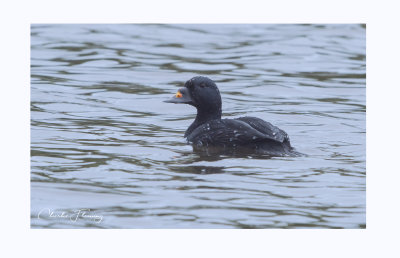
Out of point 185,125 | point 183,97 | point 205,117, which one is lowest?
point 185,125

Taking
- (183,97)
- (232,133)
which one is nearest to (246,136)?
(232,133)

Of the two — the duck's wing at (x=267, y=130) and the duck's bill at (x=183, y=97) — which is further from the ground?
the duck's bill at (x=183, y=97)

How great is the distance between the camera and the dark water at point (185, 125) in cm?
791

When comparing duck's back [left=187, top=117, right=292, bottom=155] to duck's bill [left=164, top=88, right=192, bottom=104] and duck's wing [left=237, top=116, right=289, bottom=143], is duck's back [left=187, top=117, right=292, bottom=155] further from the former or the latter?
duck's bill [left=164, top=88, right=192, bottom=104]

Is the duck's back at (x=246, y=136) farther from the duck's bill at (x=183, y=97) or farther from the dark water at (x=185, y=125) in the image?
the duck's bill at (x=183, y=97)

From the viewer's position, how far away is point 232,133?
33.9 feet

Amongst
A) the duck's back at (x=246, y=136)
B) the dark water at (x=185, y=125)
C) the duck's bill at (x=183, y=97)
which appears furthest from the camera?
the duck's bill at (x=183, y=97)

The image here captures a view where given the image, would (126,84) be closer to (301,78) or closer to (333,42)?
(301,78)

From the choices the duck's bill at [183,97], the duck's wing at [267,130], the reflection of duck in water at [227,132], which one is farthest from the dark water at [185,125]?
the duck's bill at [183,97]

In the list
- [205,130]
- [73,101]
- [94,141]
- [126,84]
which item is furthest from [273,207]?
[126,84]

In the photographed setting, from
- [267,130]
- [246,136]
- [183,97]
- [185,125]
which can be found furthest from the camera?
[185,125]

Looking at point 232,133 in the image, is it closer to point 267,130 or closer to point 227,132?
point 227,132

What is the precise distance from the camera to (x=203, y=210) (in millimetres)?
7836

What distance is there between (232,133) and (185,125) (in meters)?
2.50
